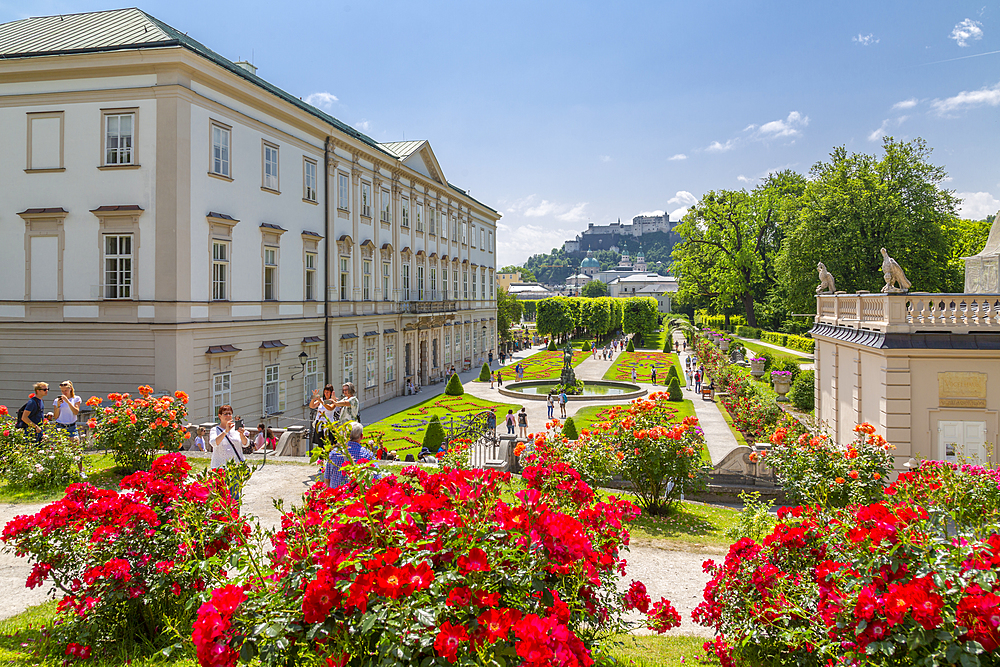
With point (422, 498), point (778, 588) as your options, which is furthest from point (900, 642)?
point (422, 498)

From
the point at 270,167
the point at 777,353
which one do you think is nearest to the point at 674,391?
the point at 777,353

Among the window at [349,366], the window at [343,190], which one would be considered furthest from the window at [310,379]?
the window at [343,190]

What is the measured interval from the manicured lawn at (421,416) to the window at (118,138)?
37.2ft

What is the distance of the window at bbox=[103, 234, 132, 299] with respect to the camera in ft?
59.6

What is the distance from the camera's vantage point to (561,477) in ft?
16.2

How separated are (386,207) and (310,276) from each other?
29.6 ft

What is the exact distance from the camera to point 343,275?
28172mm

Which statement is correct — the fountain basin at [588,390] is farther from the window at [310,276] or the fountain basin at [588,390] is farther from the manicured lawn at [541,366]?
the window at [310,276]

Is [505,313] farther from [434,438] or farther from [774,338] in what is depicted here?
[434,438]

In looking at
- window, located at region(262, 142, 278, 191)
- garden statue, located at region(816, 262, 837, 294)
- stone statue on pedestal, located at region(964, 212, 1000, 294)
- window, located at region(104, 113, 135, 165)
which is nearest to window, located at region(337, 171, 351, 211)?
window, located at region(262, 142, 278, 191)

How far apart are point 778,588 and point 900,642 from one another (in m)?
0.98

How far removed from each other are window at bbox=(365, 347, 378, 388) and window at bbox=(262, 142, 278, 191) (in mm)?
10124

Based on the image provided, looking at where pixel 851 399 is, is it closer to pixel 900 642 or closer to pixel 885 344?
pixel 885 344

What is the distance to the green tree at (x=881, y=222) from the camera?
110 ft
